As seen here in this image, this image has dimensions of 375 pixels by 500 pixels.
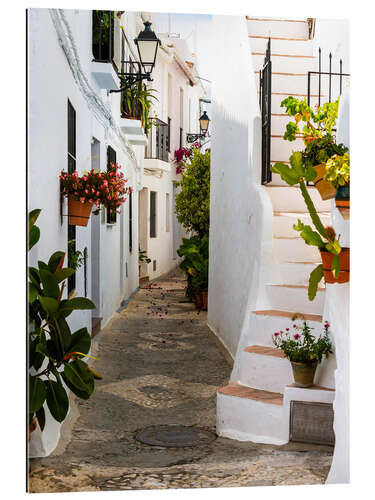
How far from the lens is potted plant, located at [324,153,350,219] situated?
3.27 metres

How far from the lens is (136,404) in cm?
535

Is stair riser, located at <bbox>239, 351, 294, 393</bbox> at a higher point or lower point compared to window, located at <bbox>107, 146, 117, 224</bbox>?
lower

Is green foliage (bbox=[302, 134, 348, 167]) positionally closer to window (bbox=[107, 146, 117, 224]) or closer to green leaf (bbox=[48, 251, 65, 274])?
green leaf (bbox=[48, 251, 65, 274])

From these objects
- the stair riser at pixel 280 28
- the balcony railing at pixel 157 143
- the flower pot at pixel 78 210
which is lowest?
the flower pot at pixel 78 210

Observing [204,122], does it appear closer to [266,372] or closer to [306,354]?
[266,372]

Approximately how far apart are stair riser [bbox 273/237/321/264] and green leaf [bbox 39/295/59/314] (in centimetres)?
A: 261

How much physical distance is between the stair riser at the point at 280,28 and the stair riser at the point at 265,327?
13.7 feet

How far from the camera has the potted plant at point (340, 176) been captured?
10.7 ft

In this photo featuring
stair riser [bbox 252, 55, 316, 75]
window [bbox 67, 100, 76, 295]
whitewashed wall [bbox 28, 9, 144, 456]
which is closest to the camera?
whitewashed wall [bbox 28, 9, 144, 456]

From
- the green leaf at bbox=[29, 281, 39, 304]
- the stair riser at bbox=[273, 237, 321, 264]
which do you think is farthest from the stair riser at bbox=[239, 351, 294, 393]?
the green leaf at bbox=[29, 281, 39, 304]

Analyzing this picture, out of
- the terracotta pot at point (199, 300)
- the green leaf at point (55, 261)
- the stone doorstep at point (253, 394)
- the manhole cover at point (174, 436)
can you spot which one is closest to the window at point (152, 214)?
the terracotta pot at point (199, 300)

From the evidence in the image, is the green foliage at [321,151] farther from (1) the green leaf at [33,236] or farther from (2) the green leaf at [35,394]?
(2) the green leaf at [35,394]

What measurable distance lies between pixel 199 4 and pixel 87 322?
3761 millimetres
